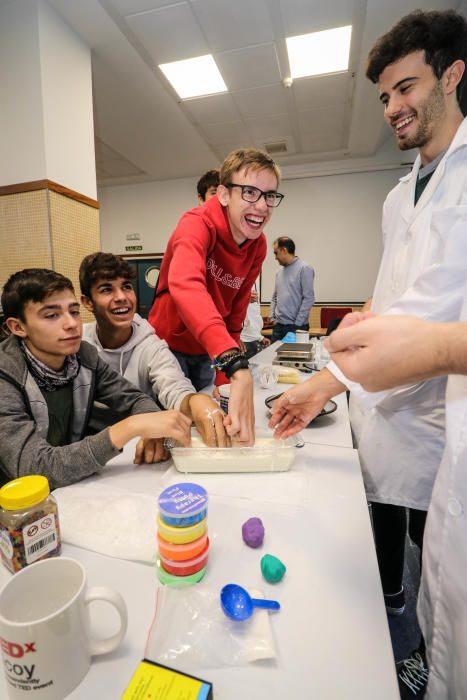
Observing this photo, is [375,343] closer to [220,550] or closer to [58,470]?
[220,550]

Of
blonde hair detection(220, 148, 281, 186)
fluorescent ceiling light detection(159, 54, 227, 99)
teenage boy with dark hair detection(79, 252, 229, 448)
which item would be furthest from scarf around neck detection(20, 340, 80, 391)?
fluorescent ceiling light detection(159, 54, 227, 99)

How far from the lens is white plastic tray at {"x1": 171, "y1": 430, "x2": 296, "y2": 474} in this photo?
85 centimetres

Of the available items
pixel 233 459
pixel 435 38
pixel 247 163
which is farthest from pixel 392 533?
pixel 435 38

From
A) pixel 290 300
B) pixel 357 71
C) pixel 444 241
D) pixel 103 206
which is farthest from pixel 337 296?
pixel 444 241

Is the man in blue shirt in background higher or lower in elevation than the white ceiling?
lower

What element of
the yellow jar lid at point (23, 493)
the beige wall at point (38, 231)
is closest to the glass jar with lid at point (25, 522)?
the yellow jar lid at point (23, 493)

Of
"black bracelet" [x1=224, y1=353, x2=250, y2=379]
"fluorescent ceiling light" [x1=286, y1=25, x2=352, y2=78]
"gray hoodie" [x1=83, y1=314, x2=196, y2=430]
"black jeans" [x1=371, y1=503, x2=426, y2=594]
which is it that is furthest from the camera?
"fluorescent ceiling light" [x1=286, y1=25, x2=352, y2=78]

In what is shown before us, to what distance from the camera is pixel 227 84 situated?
11.3ft

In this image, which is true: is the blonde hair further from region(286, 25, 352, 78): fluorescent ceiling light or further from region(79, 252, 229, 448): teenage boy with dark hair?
region(286, 25, 352, 78): fluorescent ceiling light

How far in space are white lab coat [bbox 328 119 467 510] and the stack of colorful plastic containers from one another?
551 mm

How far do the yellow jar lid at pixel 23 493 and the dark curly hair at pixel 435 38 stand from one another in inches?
53.1

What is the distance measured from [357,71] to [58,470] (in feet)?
13.3

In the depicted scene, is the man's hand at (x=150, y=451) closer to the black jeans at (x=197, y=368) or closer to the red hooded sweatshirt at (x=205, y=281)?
the red hooded sweatshirt at (x=205, y=281)

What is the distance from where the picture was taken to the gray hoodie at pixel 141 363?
1321mm
